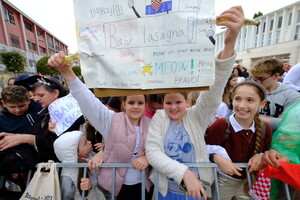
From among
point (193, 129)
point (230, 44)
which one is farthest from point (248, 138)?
point (230, 44)

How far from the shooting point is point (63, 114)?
1.75 meters

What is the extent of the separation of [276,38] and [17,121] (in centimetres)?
3220

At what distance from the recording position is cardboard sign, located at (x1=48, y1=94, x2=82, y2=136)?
1695 millimetres

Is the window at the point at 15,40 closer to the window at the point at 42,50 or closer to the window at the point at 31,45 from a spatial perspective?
the window at the point at 31,45

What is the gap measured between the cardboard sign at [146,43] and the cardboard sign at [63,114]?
0.74m

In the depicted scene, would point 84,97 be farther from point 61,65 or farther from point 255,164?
point 255,164

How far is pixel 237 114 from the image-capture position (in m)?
1.62

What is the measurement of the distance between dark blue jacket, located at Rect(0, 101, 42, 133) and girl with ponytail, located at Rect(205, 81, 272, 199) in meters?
2.24

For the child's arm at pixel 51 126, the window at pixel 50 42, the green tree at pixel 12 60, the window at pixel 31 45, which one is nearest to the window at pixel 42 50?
the window at pixel 31 45

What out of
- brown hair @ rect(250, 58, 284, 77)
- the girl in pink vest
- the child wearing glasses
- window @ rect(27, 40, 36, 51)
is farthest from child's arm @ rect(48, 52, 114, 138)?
window @ rect(27, 40, 36, 51)

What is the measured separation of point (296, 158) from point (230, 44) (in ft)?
3.83

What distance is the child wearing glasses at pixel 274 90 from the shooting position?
7.04 ft

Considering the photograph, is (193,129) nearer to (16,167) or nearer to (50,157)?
(50,157)

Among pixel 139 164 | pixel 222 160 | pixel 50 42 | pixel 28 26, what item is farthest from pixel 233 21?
pixel 50 42
